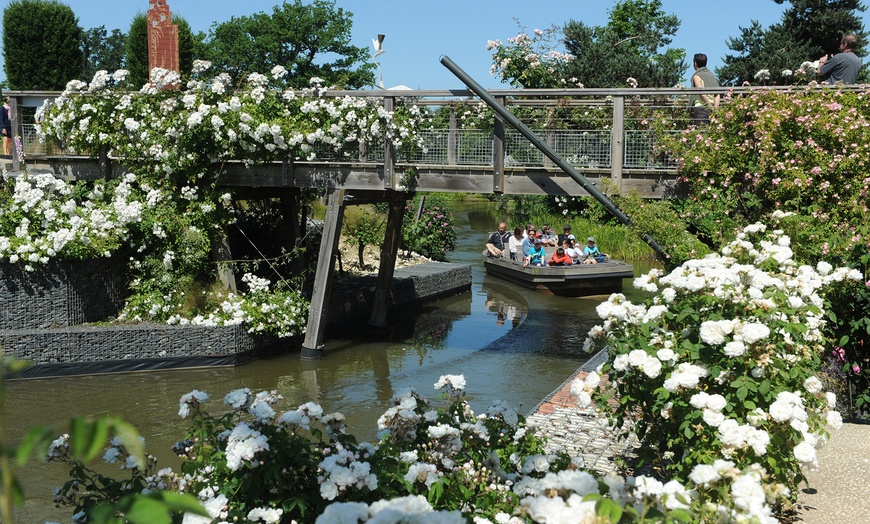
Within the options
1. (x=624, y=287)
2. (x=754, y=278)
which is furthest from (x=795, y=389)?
(x=624, y=287)

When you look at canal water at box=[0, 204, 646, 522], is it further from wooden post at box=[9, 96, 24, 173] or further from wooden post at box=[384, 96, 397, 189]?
wooden post at box=[9, 96, 24, 173]

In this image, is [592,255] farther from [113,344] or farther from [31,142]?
[31,142]

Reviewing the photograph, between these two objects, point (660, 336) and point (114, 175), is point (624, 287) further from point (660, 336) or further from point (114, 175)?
point (660, 336)

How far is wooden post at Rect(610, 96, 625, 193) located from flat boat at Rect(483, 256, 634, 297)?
7552 millimetres

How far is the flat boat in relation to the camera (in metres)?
18.6

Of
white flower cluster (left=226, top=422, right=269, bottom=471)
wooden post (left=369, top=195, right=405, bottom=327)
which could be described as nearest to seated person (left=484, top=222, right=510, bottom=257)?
wooden post (left=369, top=195, right=405, bottom=327)

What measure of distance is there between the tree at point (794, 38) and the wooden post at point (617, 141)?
22436 mm

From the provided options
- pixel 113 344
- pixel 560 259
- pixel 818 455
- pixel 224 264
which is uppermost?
pixel 224 264

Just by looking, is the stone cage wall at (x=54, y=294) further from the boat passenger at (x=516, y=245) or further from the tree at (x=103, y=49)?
the tree at (x=103, y=49)

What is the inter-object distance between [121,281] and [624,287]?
11534 mm

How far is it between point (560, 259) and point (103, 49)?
5985cm

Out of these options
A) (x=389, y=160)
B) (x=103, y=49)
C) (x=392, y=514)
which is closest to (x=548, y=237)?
(x=389, y=160)

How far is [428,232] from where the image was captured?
21766mm

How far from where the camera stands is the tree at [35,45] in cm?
2853
